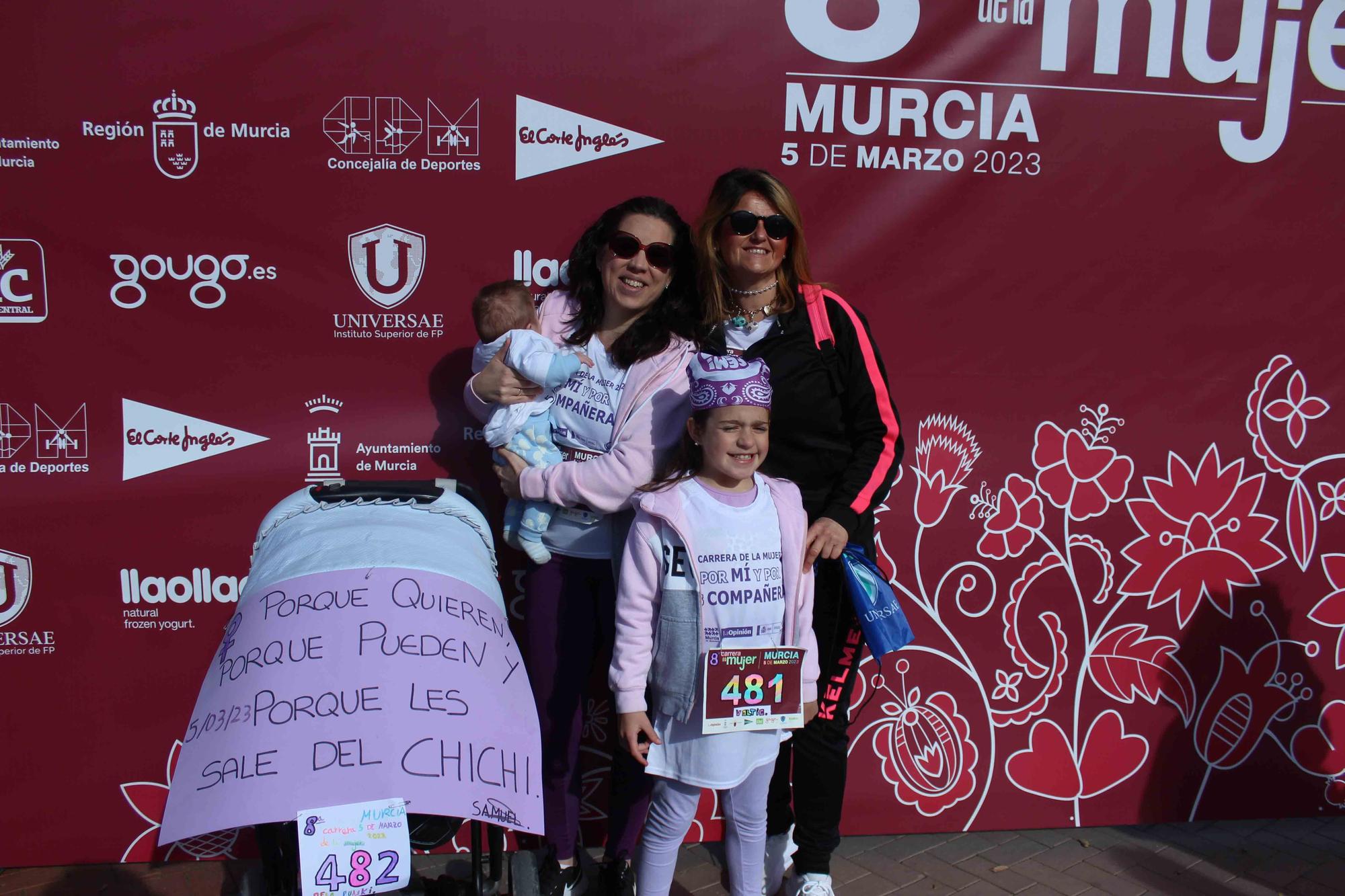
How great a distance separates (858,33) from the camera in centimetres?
309

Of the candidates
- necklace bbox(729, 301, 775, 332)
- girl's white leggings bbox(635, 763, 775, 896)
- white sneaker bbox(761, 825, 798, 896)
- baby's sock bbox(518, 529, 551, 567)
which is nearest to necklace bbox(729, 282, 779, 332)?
necklace bbox(729, 301, 775, 332)

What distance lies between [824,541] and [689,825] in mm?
858

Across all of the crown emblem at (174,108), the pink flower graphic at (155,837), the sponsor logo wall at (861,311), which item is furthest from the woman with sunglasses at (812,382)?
the pink flower graphic at (155,837)

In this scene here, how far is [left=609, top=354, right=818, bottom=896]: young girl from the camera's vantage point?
2.37m

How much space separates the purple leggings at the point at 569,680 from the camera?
9.06ft

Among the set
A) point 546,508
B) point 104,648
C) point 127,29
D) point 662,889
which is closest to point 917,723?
point 662,889

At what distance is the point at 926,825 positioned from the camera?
347cm

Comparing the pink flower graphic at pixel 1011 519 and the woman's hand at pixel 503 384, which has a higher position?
the woman's hand at pixel 503 384

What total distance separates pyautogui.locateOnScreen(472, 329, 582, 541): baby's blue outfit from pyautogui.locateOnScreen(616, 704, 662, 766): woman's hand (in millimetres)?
594

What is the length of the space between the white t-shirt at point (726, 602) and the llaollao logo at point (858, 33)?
151cm

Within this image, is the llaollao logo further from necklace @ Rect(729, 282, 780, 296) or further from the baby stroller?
the baby stroller

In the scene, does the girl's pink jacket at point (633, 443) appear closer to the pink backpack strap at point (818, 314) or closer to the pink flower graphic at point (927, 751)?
the pink backpack strap at point (818, 314)

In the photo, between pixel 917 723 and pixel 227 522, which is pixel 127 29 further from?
pixel 917 723

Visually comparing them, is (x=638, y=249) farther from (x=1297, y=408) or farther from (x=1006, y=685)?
(x=1297, y=408)
